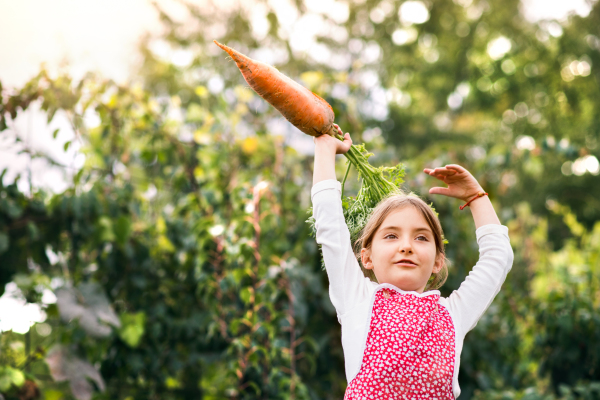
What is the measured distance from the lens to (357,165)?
51.7 inches

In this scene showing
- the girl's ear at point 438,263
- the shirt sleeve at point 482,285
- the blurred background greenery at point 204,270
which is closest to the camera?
the shirt sleeve at point 482,285

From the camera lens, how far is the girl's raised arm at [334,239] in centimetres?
115

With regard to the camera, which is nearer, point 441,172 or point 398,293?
point 398,293

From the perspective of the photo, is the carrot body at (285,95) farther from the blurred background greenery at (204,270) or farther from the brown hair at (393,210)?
the blurred background greenery at (204,270)

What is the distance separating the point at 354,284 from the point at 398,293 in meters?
0.11

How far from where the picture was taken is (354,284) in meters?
1.18

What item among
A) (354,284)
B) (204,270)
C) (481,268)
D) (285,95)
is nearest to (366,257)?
(354,284)

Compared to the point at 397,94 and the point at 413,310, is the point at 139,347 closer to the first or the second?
the point at 413,310

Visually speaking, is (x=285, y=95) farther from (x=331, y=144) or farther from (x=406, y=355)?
(x=406, y=355)

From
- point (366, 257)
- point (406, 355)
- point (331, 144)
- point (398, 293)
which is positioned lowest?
point (406, 355)

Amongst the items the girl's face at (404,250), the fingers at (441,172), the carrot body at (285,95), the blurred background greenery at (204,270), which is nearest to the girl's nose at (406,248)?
the girl's face at (404,250)

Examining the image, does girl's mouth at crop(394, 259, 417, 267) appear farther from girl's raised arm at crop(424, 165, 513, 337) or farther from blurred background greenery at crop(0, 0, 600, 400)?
blurred background greenery at crop(0, 0, 600, 400)

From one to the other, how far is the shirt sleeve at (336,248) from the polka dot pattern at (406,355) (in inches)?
2.6

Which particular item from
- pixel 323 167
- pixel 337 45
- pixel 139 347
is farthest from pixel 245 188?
pixel 337 45
